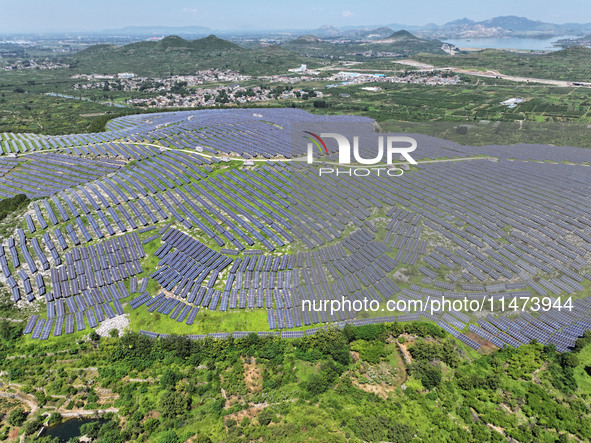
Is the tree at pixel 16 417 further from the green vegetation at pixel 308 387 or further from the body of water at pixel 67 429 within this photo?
the body of water at pixel 67 429

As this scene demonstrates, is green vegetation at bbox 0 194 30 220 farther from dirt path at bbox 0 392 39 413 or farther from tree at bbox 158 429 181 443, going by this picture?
tree at bbox 158 429 181 443

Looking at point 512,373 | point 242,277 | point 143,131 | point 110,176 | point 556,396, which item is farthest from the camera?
point 143,131

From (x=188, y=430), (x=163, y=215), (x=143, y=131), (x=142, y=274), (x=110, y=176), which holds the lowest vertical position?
(x=188, y=430)

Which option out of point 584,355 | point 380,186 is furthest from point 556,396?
point 380,186

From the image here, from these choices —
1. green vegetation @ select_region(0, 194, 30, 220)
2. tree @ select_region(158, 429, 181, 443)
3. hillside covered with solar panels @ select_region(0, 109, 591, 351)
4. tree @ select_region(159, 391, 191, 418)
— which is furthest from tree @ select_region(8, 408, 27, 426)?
green vegetation @ select_region(0, 194, 30, 220)

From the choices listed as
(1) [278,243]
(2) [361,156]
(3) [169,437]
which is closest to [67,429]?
(3) [169,437]

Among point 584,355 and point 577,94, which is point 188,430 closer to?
point 584,355
